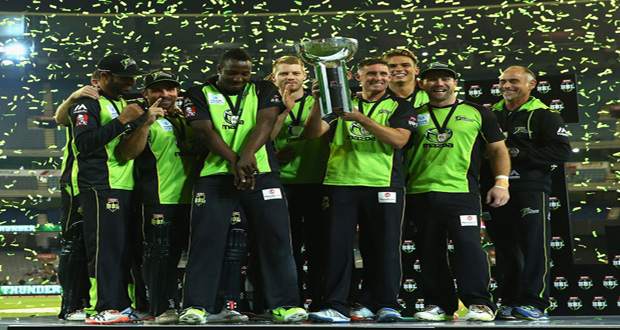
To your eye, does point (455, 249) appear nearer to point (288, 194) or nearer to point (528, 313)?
point (528, 313)

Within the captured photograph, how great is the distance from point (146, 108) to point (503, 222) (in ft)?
7.66

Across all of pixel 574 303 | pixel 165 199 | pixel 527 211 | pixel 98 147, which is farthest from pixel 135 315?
pixel 574 303

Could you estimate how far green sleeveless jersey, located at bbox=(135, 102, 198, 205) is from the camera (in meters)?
4.03

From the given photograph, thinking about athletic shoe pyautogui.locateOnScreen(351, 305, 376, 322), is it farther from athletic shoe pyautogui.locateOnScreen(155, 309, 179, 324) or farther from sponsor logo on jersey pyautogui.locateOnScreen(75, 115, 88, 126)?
sponsor logo on jersey pyautogui.locateOnScreen(75, 115, 88, 126)

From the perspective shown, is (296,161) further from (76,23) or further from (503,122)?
(76,23)

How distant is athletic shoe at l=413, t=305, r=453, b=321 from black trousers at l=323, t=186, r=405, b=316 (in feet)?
0.57

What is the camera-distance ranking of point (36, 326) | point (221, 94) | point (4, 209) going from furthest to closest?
point (4, 209), point (221, 94), point (36, 326)

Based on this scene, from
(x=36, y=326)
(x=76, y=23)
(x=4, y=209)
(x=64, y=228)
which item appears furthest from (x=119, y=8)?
(x=36, y=326)

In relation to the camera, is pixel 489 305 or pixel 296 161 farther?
pixel 296 161

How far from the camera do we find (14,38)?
1440 cm

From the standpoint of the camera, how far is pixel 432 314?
3912 mm

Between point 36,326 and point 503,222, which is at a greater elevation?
point 503,222

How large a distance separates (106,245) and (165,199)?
1.37ft

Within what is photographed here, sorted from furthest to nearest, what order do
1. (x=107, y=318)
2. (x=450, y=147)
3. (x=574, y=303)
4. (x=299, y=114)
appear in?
(x=574, y=303) < (x=299, y=114) < (x=450, y=147) < (x=107, y=318)
